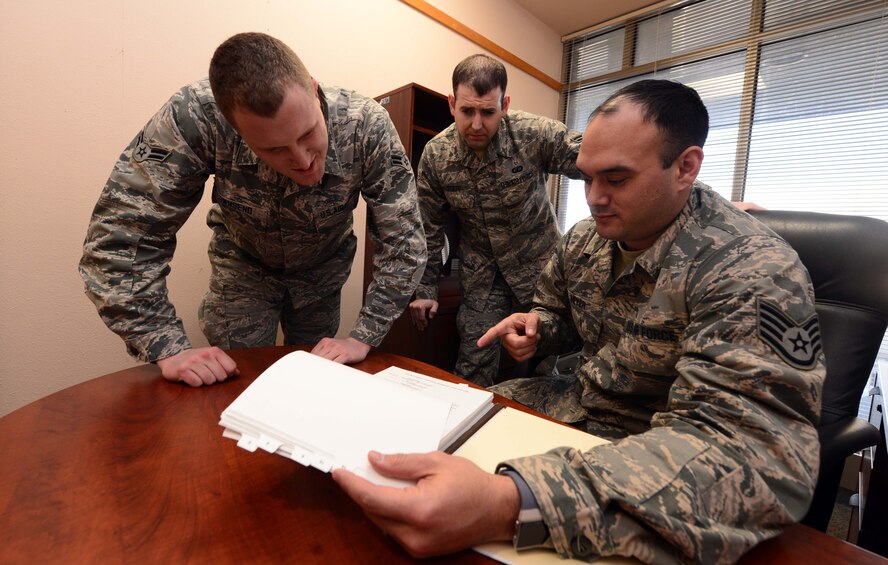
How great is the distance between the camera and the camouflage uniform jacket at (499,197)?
1.95 metres

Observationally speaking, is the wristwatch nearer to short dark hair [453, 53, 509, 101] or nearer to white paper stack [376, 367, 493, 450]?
white paper stack [376, 367, 493, 450]

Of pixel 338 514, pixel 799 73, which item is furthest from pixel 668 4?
pixel 338 514

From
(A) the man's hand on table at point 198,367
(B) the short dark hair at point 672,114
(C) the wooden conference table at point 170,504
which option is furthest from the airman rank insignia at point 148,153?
(B) the short dark hair at point 672,114

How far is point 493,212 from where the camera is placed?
2.03m

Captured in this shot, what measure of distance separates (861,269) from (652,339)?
0.47m

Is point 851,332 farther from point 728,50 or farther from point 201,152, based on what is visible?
point 728,50

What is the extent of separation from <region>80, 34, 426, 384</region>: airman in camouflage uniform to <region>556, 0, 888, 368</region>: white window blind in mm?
2693

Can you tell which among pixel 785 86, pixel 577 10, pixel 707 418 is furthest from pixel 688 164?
pixel 577 10

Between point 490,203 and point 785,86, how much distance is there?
2.29 metres

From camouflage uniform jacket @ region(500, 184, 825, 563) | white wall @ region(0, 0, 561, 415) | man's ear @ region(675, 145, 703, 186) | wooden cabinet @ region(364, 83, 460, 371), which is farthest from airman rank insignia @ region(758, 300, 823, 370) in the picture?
white wall @ region(0, 0, 561, 415)

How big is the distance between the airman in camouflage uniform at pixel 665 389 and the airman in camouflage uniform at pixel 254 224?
563 mm

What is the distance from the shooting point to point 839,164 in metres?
2.55

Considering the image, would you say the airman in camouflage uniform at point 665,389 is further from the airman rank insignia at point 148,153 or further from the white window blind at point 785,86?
the white window blind at point 785,86

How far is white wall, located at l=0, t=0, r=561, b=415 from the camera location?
1519 millimetres
